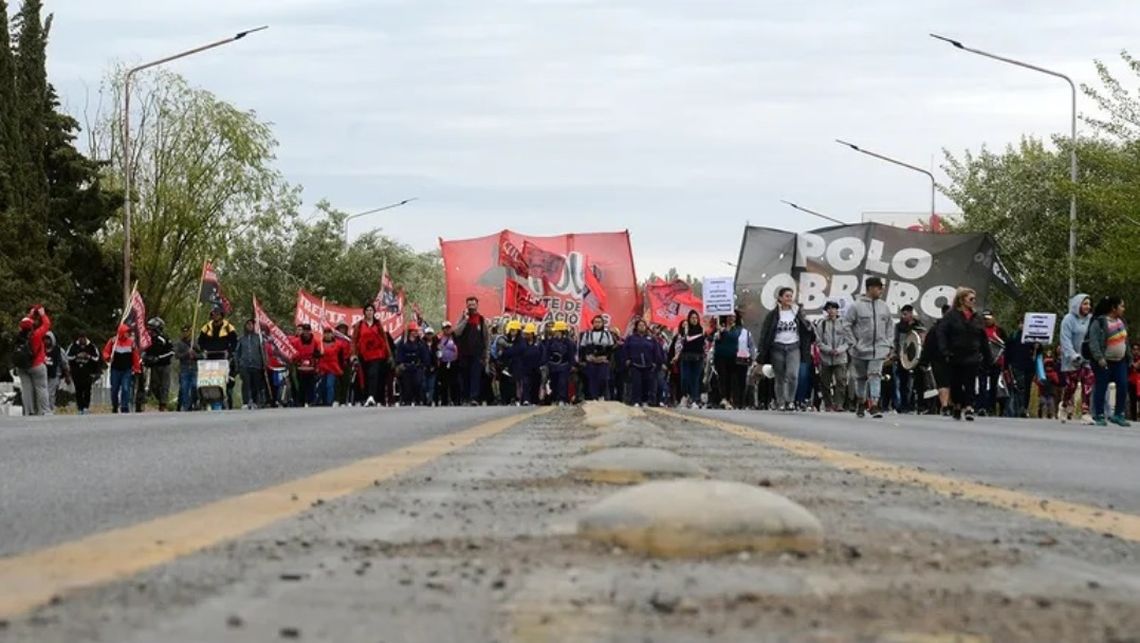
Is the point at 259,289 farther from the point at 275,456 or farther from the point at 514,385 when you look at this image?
the point at 275,456

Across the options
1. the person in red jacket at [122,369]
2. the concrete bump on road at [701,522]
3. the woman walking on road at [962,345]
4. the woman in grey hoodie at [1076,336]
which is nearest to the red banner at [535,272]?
the person in red jacket at [122,369]

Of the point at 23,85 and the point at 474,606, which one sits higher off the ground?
the point at 23,85

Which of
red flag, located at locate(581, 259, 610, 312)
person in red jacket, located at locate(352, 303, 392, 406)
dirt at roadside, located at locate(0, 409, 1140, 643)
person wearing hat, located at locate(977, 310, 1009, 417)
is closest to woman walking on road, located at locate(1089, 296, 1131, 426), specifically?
person wearing hat, located at locate(977, 310, 1009, 417)

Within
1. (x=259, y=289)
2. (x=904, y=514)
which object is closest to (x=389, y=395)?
(x=904, y=514)

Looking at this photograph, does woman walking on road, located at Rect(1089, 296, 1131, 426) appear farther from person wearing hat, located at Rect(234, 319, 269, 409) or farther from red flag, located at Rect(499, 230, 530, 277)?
red flag, located at Rect(499, 230, 530, 277)

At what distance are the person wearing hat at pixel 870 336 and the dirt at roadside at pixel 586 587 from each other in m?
19.2

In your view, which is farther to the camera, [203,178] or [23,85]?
[203,178]

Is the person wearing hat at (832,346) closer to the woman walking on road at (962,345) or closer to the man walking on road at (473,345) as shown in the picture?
the woman walking on road at (962,345)

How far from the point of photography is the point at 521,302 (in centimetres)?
4459

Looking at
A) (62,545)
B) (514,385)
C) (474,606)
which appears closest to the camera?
(474,606)

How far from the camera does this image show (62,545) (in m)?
5.34

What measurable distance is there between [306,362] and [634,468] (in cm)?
2848

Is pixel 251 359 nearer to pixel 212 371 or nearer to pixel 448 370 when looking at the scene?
pixel 212 371

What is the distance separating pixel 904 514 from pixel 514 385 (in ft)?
103
